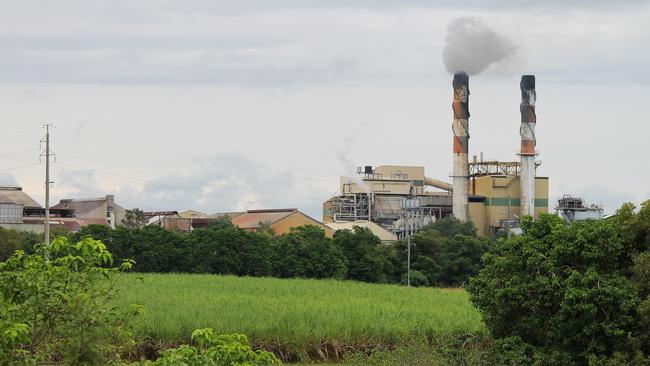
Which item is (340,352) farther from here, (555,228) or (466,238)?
(466,238)

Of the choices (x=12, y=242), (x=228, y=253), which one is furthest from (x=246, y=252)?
(x=12, y=242)

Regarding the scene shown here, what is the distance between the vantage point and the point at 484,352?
24.5m

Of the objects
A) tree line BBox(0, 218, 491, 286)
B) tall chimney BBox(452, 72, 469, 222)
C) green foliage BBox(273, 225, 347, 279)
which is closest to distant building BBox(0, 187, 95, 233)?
tree line BBox(0, 218, 491, 286)

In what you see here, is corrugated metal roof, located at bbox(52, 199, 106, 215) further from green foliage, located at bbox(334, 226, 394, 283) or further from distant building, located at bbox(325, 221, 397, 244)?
green foliage, located at bbox(334, 226, 394, 283)

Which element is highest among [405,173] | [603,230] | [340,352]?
[405,173]

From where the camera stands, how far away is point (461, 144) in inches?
3319

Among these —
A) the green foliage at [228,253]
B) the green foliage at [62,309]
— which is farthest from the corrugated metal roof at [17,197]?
the green foliage at [62,309]

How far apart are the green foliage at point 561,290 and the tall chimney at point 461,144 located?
58.0m

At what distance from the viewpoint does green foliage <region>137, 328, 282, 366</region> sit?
29.0ft

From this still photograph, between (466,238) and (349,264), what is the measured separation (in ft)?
27.4

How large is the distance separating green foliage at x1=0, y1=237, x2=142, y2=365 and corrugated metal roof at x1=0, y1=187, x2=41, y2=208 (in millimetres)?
73920

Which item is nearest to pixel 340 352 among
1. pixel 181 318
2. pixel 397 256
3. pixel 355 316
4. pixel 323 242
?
pixel 355 316

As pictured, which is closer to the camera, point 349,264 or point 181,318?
point 181,318

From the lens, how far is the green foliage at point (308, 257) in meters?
55.1
